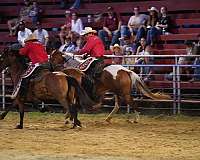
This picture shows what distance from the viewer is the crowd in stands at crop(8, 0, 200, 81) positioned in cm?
1751

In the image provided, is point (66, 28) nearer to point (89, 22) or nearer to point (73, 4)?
point (89, 22)

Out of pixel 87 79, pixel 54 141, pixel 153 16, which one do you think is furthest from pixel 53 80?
pixel 153 16

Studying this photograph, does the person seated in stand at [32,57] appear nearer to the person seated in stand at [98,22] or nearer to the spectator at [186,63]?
the spectator at [186,63]

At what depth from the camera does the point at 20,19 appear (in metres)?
21.8

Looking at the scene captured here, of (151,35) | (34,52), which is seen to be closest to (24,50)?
(34,52)

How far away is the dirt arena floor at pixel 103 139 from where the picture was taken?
9398mm

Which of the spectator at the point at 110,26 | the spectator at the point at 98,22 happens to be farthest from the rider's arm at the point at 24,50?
the spectator at the point at 98,22

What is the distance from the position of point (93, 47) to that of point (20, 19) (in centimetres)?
788

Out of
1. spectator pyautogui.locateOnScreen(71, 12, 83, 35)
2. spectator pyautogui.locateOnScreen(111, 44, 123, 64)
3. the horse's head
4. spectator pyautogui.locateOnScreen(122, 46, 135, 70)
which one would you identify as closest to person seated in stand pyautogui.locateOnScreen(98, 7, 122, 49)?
spectator pyautogui.locateOnScreen(71, 12, 83, 35)

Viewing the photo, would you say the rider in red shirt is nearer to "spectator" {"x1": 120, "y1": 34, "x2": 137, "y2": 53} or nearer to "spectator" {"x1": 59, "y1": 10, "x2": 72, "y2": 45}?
"spectator" {"x1": 120, "y1": 34, "x2": 137, "y2": 53}

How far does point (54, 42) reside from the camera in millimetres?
20094

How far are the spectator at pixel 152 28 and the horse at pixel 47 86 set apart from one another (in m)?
4.82

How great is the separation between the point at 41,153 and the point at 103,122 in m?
5.28

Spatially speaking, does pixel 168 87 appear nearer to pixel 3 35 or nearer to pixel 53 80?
pixel 53 80
